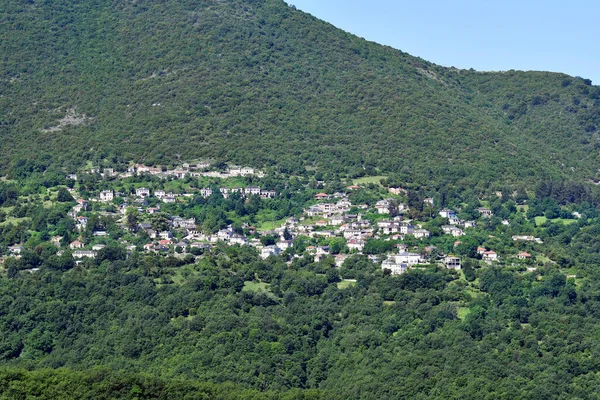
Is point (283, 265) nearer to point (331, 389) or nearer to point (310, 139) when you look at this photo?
point (331, 389)

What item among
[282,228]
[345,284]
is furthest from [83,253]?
[345,284]

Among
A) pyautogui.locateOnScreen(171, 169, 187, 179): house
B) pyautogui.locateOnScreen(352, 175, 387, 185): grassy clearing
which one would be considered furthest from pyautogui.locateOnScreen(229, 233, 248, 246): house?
pyautogui.locateOnScreen(352, 175, 387, 185): grassy clearing

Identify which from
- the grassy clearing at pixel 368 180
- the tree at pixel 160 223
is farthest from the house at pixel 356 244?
the grassy clearing at pixel 368 180

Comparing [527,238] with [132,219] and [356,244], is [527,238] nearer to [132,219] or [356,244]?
[356,244]

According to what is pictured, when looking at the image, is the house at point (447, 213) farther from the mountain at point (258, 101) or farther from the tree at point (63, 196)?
the tree at point (63, 196)

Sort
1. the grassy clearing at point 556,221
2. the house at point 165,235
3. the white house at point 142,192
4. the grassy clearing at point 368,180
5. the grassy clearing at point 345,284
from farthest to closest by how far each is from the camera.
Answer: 1. the grassy clearing at point 368,180
2. the white house at point 142,192
3. the grassy clearing at point 556,221
4. the house at point 165,235
5. the grassy clearing at point 345,284

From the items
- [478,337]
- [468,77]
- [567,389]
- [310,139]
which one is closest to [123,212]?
[310,139]

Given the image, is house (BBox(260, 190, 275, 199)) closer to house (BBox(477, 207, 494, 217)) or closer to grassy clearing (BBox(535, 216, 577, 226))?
house (BBox(477, 207, 494, 217))

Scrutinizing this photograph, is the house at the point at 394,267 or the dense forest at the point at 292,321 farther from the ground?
the house at the point at 394,267
